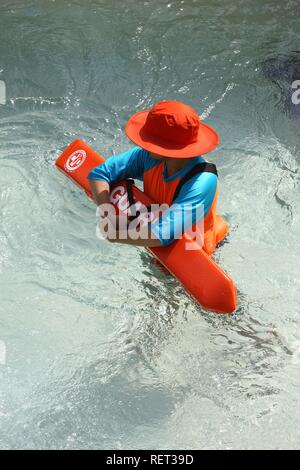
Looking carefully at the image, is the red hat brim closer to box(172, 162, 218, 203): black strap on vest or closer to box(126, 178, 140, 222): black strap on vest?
box(172, 162, 218, 203): black strap on vest

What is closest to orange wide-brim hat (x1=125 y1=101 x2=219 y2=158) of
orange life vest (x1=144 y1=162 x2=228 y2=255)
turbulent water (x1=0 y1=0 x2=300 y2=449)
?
orange life vest (x1=144 y1=162 x2=228 y2=255)

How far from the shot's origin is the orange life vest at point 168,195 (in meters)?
2.74

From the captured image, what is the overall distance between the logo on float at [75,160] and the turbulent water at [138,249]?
383 millimetres

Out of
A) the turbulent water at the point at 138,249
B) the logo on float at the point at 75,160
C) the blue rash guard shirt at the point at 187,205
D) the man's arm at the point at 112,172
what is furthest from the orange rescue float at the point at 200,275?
the logo on float at the point at 75,160

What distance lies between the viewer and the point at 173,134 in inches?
100

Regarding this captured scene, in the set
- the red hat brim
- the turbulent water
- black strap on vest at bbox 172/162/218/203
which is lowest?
the turbulent water

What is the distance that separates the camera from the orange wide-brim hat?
2.53 metres

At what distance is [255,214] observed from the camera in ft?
12.3

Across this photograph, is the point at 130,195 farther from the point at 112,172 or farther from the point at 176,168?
the point at 176,168

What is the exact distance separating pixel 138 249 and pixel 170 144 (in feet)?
2.57

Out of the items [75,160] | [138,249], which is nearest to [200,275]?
[138,249]
